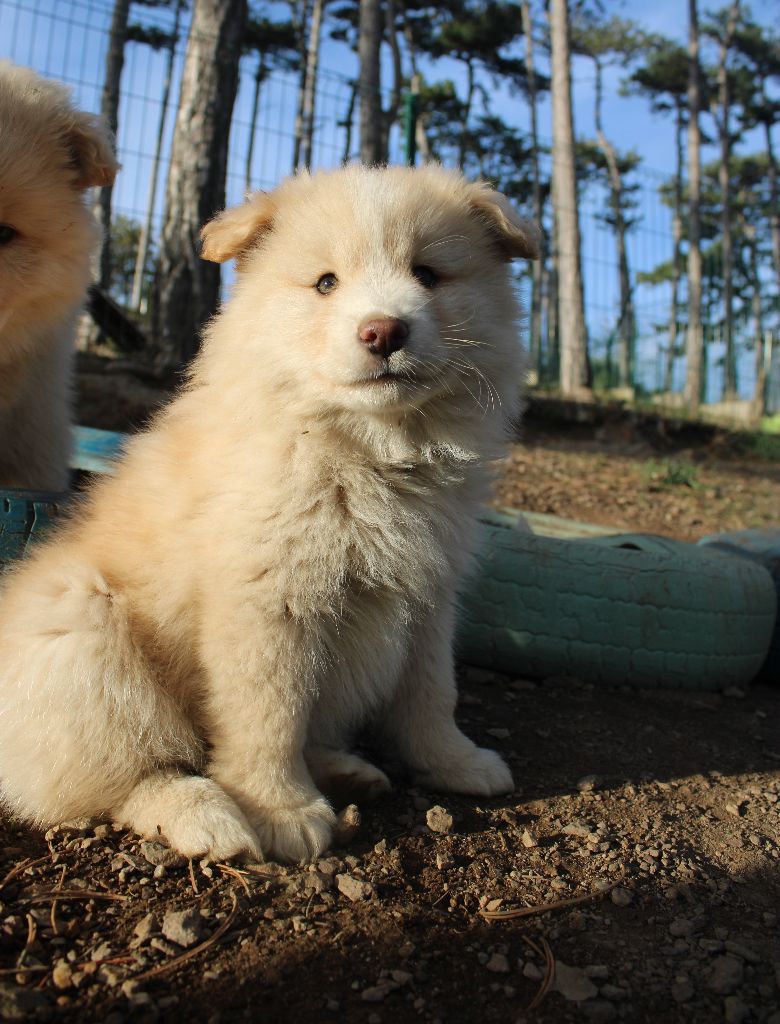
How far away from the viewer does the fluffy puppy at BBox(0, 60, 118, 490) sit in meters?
2.81

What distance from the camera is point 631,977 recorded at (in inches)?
70.0

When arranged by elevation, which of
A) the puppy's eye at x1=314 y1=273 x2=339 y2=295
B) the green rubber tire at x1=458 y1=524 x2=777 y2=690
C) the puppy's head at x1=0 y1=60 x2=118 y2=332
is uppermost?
the puppy's head at x1=0 y1=60 x2=118 y2=332

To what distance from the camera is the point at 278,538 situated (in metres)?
2.09

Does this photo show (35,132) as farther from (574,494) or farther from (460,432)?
(574,494)

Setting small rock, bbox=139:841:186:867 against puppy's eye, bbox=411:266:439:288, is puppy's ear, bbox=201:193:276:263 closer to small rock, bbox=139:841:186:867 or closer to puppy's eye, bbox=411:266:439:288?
puppy's eye, bbox=411:266:439:288

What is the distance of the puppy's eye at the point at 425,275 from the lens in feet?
7.35

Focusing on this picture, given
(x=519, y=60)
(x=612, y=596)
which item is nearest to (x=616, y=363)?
(x=519, y=60)

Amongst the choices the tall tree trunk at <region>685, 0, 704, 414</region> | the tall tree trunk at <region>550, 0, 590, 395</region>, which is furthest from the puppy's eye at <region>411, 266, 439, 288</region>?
the tall tree trunk at <region>685, 0, 704, 414</region>

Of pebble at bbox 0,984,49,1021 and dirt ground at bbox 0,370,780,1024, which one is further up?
dirt ground at bbox 0,370,780,1024

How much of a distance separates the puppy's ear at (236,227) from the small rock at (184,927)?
5.44 feet

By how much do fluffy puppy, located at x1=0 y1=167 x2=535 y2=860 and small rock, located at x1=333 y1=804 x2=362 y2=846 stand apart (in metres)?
0.06

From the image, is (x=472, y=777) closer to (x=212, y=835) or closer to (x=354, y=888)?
(x=354, y=888)

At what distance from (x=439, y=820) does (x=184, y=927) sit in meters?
0.79

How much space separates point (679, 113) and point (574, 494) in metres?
26.9
